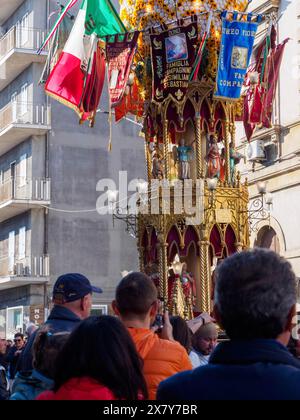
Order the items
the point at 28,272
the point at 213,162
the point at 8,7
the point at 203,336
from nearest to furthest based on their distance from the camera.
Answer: the point at 203,336 → the point at 213,162 → the point at 28,272 → the point at 8,7

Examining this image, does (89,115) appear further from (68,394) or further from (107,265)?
(107,265)

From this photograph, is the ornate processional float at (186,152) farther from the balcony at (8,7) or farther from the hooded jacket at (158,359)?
the balcony at (8,7)

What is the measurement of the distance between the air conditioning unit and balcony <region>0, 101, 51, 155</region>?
11015mm

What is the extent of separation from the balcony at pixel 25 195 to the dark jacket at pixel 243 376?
2822 centimetres

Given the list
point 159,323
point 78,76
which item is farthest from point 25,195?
point 159,323

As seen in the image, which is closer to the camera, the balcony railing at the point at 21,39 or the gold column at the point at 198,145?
the gold column at the point at 198,145

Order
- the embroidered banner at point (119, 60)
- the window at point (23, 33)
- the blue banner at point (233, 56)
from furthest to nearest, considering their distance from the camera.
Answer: the window at point (23, 33), the embroidered banner at point (119, 60), the blue banner at point (233, 56)

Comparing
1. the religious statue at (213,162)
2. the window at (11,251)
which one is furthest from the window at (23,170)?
the religious statue at (213,162)

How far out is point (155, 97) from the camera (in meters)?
16.7

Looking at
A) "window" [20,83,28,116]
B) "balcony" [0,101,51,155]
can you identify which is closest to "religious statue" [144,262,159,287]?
"balcony" [0,101,51,155]

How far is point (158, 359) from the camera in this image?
4.59 m

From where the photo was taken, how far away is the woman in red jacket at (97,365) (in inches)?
130

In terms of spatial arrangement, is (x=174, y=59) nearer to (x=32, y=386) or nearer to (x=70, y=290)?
(x=70, y=290)

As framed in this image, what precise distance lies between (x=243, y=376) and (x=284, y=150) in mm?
19673
